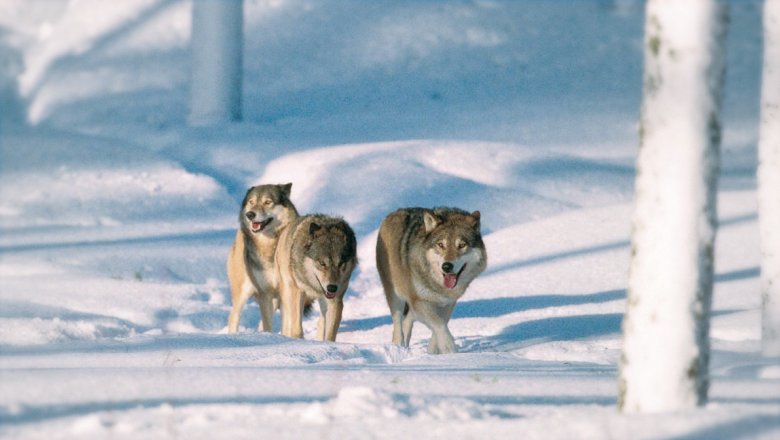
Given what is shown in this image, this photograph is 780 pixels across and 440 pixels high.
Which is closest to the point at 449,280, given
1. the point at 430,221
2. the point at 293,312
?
the point at 430,221

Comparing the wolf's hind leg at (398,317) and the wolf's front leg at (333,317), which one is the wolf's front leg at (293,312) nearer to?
the wolf's front leg at (333,317)

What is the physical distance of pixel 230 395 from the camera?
17.5ft

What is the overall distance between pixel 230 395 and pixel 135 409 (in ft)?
1.49

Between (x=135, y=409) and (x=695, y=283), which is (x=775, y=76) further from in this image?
(x=135, y=409)

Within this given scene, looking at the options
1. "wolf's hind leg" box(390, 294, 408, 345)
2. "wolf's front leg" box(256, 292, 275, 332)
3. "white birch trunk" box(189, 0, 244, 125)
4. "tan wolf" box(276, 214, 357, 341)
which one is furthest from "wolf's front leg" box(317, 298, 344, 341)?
"white birch trunk" box(189, 0, 244, 125)

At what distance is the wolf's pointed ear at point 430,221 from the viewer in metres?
9.41

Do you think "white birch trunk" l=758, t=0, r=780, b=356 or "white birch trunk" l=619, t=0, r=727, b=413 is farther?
"white birch trunk" l=758, t=0, r=780, b=356

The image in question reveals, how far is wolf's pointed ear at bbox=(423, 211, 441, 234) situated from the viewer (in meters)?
9.41

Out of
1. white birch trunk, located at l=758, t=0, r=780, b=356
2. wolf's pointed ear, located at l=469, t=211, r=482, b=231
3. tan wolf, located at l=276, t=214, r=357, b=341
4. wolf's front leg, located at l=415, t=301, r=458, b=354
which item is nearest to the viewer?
white birch trunk, located at l=758, t=0, r=780, b=356

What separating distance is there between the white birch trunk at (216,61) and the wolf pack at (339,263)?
1260 centimetres

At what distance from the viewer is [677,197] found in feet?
15.2

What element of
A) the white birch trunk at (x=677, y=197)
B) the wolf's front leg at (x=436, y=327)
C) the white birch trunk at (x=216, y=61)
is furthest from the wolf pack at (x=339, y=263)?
the white birch trunk at (x=216, y=61)

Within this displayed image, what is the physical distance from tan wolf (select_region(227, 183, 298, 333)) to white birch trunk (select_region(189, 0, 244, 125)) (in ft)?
41.6

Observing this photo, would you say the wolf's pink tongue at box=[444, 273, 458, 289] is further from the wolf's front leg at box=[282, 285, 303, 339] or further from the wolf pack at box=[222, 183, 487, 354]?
the wolf's front leg at box=[282, 285, 303, 339]
